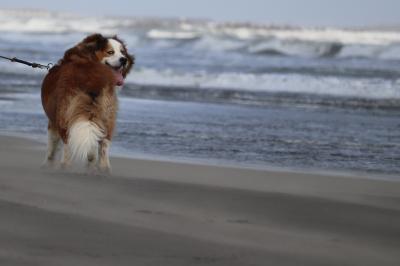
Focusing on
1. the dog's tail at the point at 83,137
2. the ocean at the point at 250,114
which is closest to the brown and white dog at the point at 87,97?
the dog's tail at the point at 83,137

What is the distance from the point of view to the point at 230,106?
1455 centimetres

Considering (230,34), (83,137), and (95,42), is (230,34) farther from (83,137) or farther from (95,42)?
(83,137)

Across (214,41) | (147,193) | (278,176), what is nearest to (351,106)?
(278,176)

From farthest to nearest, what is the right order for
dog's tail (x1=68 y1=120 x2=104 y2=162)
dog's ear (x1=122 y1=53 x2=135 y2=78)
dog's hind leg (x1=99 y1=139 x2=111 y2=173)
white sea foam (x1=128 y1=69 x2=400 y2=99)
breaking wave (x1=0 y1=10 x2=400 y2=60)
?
breaking wave (x1=0 y1=10 x2=400 y2=60)
white sea foam (x1=128 y1=69 x2=400 y2=99)
dog's ear (x1=122 y1=53 x2=135 y2=78)
dog's hind leg (x1=99 y1=139 x2=111 y2=173)
dog's tail (x1=68 y1=120 x2=104 y2=162)

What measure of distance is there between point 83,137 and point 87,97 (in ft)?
0.95

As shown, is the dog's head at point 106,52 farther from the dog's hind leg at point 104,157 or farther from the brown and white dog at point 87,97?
the dog's hind leg at point 104,157

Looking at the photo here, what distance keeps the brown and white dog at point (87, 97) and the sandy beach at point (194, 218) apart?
273 mm

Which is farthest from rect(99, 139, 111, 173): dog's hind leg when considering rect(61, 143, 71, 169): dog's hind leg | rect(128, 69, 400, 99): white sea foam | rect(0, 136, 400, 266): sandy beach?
rect(128, 69, 400, 99): white sea foam

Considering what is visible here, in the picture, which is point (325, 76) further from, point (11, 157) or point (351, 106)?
point (11, 157)

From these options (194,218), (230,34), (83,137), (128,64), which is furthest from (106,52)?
(230,34)

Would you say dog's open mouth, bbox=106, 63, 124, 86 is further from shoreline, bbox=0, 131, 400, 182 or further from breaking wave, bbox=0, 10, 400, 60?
breaking wave, bbox=0, 10, 400, 60

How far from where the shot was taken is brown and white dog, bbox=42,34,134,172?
716 cm

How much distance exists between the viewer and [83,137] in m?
7.12

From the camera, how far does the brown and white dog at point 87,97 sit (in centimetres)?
716
